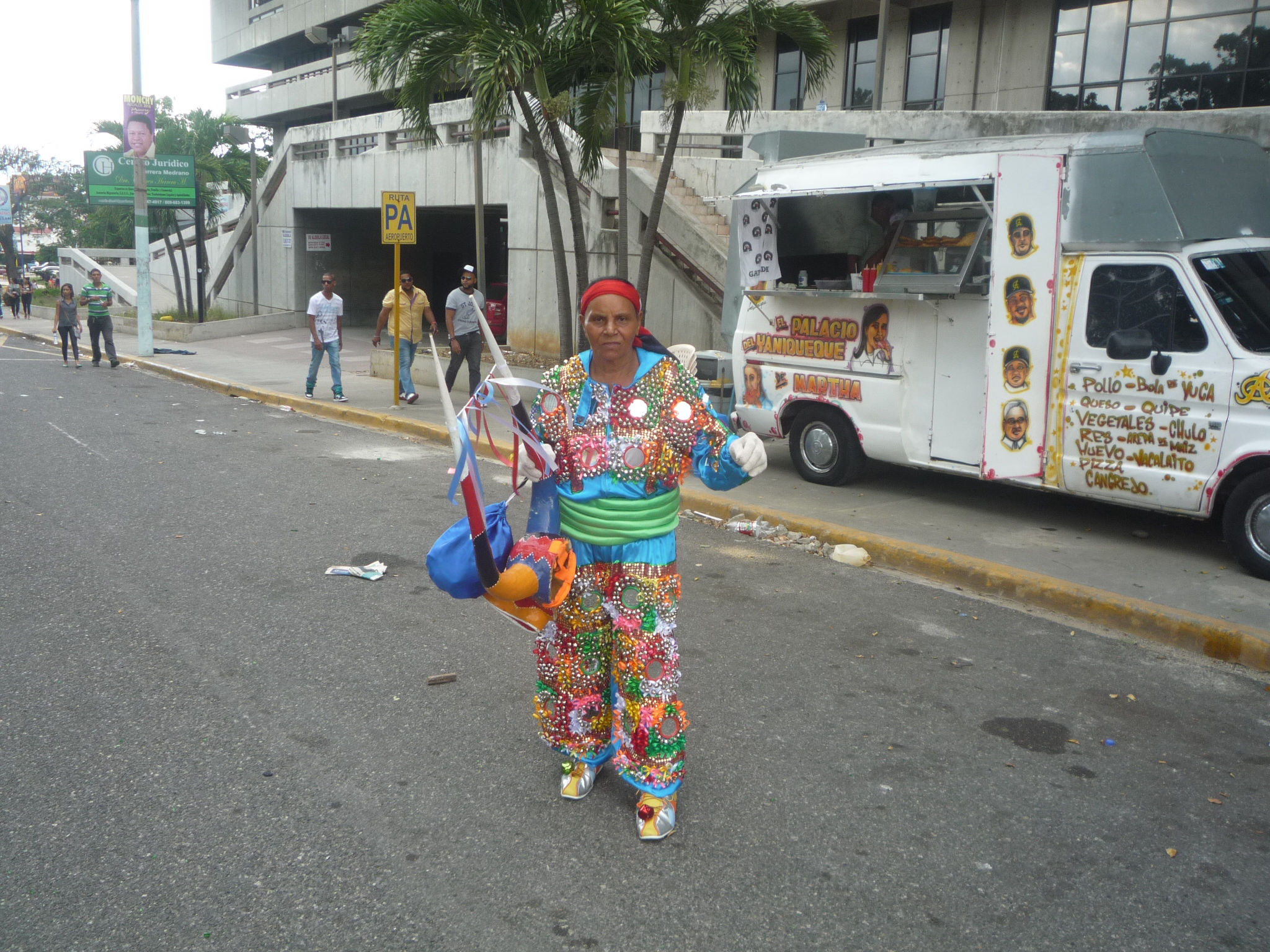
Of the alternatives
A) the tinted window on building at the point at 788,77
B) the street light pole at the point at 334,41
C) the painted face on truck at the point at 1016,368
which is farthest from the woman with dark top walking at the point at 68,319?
the painted face on truck at the point at 1016,368

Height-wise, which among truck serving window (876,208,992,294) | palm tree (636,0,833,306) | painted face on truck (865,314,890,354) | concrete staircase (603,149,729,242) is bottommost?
painted face on truck (865,314,890,354)

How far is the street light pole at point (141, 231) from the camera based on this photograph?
21.7m

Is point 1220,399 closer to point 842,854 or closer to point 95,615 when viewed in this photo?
→ point 842,854

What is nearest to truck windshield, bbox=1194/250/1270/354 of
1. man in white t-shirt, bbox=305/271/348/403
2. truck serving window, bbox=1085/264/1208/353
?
truck serving window, bbox=1085/264/1208/353

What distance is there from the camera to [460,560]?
3.35m

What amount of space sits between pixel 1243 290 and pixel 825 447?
349 centimetres

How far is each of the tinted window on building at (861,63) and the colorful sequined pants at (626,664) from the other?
19.8 metres

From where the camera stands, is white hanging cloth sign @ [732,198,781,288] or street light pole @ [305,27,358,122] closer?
white hanging cloth sign @ [732,198,781,288]

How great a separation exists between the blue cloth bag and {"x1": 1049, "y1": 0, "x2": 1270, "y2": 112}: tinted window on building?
1721cm

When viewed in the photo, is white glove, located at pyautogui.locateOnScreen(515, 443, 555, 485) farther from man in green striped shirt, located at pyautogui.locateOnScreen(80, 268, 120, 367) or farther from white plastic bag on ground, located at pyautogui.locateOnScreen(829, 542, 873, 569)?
man in green striped shirt, located at pyautogui.locateOnScreen(80, 268, 120, 367)

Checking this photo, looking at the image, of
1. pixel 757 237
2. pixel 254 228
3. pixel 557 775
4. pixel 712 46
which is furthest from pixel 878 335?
pixel 254 228

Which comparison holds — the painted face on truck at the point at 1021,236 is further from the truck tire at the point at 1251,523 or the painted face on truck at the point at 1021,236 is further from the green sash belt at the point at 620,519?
the green sash belt at the point at 620,519

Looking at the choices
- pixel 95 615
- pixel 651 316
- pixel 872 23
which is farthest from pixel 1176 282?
pixel 872 23

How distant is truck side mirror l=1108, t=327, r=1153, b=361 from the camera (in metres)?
6.90
